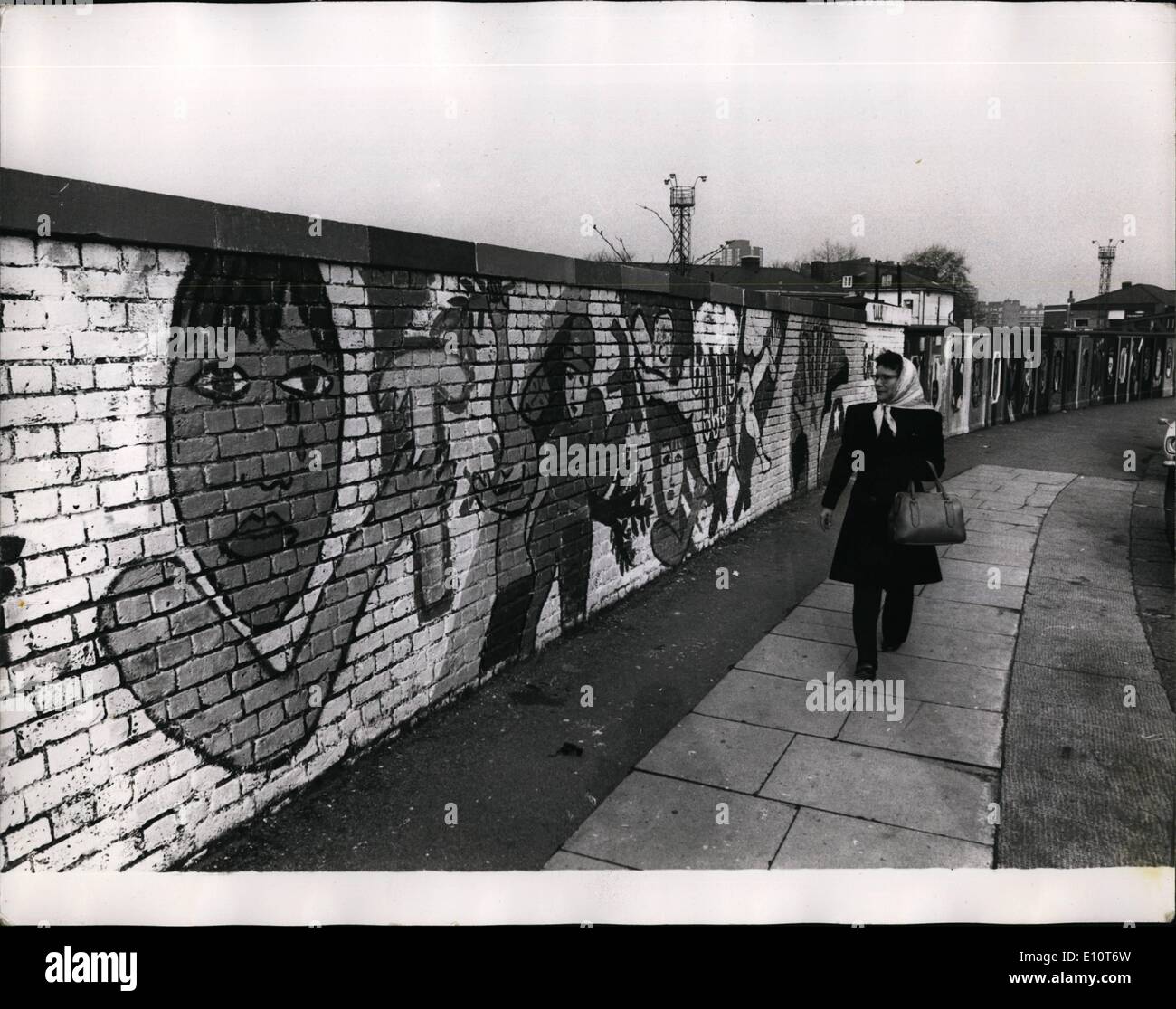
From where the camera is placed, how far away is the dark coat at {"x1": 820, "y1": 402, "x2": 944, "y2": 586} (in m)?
4.95

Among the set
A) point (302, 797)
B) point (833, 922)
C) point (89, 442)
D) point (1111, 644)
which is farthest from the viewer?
point (1111, 644)

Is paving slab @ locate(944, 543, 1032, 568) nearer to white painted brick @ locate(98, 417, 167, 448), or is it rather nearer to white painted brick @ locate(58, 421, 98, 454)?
white painted brick @ locate(98, 417, 167, 448)

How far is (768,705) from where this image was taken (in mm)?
4859

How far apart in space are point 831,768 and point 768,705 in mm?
741

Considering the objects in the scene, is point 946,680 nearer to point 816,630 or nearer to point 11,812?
point 816,630

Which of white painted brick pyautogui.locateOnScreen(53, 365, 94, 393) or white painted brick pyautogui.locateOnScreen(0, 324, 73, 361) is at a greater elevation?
white painted brick pyautogui.locateOnScreen(0, 324, 73, 361)

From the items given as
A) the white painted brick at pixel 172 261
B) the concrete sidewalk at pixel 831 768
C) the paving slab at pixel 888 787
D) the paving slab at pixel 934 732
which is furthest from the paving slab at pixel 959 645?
the white painted brick at pixel 172 261

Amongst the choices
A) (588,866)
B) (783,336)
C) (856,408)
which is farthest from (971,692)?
(783,336)

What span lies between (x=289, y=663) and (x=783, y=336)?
785 cm

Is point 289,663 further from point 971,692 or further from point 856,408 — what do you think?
point 971,692

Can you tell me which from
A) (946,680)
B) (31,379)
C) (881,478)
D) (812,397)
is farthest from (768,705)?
(812,397)

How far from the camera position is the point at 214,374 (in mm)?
3172

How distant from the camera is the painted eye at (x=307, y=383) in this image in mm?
3545

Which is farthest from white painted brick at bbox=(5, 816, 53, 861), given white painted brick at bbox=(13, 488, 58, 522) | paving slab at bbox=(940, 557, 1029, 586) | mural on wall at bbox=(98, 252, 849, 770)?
paving slab at bbox=(940, 557, 1029, 586)
